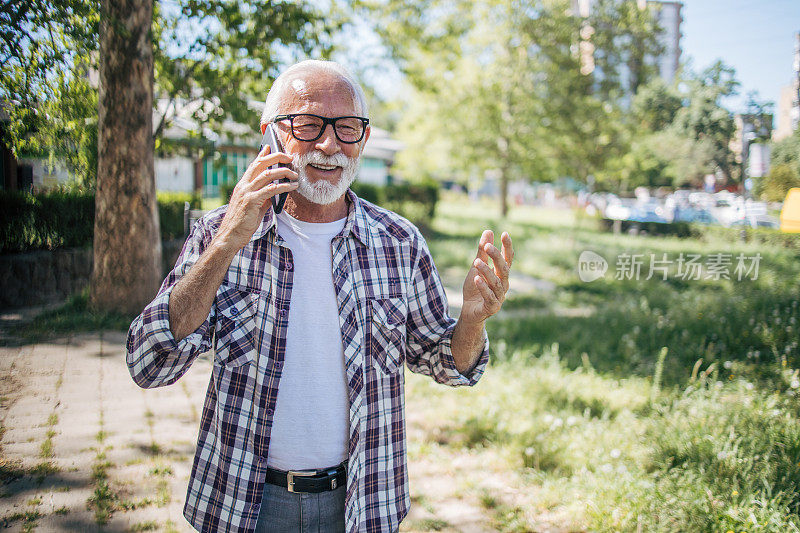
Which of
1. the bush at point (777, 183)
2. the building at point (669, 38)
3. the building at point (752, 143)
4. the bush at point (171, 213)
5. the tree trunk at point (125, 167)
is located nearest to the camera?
the tree trunk at point (125, 167)

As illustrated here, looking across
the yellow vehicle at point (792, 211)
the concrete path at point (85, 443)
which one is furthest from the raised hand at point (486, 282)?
the yellow vehicle at point (792, 211)

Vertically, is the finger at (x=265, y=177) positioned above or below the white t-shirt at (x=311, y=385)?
above

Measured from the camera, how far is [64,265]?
2.42m

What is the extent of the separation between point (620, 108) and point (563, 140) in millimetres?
2637

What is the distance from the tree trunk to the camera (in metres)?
2.40

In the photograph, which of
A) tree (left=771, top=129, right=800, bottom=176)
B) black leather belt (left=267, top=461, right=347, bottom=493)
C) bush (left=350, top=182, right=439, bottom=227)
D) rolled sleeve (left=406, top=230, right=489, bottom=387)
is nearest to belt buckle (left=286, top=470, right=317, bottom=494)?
black leather belt (left=267, top=461, right=347, bottom=493)

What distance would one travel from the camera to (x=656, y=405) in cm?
420

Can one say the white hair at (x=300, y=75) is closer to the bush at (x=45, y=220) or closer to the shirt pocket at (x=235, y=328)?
the shirt pocket at (x=235, y=328)

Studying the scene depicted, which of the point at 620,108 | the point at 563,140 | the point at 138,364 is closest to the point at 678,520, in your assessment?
the point at 138,364

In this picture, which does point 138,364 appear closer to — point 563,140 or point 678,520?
point 678,520

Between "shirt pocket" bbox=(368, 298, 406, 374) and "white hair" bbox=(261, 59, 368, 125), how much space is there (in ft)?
2.11

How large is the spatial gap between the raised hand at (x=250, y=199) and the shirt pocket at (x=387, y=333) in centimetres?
52

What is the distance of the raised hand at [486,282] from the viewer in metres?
1.71

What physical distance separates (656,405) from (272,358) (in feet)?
11.4
